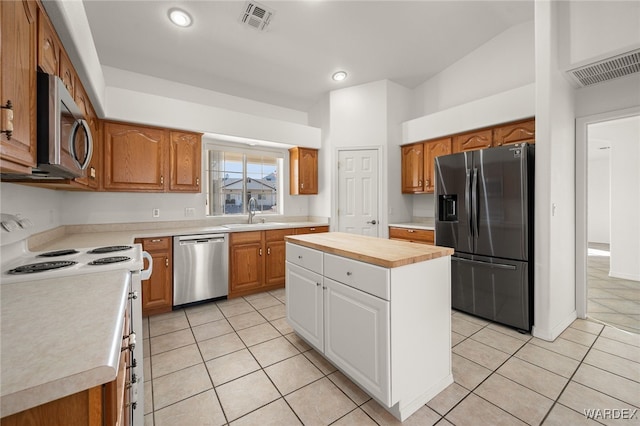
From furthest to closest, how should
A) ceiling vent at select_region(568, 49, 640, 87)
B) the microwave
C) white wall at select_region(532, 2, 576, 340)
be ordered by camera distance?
white wall at select_region(532, 2, 576, 340) < ceiling vent at select_region(568, 49, 640, 87) < the microwave

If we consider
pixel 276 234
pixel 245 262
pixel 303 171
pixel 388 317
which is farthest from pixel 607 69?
pixel 245 262

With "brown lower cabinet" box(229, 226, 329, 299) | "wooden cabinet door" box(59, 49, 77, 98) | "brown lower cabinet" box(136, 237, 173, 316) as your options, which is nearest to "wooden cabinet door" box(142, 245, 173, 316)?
"brown lower cabinet" box(136, 237, 173, 316)

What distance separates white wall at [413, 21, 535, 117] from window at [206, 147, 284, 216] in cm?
270

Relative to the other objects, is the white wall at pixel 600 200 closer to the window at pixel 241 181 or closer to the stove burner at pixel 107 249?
the window at pixel 241 181

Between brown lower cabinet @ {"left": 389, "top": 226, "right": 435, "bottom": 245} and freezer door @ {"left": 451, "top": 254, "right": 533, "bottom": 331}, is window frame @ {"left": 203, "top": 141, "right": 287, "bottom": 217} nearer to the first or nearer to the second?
brown lower cabinet @ {"left": 389, "top": 226, "right": 435, "bottom": 245}

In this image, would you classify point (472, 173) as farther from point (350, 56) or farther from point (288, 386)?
point (288, 386)

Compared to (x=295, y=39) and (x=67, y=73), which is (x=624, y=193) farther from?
(x=67, y=73)

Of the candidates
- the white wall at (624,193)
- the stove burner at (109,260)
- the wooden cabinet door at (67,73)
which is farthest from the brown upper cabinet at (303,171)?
the white wall at (624,193)

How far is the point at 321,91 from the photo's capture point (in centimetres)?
456

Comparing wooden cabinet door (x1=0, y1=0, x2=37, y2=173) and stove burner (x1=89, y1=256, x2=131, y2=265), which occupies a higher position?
wooden cabinet door (x1=0, y1=0, x2=37, y2=173)

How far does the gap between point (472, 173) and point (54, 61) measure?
3.46 m

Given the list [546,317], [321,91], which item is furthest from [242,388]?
[321,91]

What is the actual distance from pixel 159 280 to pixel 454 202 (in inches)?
139

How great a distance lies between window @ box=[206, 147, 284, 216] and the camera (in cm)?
413
